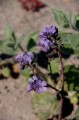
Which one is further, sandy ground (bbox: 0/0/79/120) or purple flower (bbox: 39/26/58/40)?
sandy ground (bbox: 0/0/79/120)

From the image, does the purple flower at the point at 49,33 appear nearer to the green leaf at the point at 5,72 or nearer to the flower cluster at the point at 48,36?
the flower cluster at the point at 48,36

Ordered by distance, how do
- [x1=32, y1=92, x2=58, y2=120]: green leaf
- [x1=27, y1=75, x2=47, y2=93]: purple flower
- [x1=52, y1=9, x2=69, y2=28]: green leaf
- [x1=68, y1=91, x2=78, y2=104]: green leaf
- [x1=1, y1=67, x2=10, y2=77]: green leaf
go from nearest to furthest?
[x1=27, y1=75, x2=47, y2=93]: purple flower
[x1=52, y1=9, x2=69, y2=28]: green leaf
[x1=32, y1=92, x2=58, y2=120]: green leaf
[x1=68, y1=91, x2=78, y2=104]: green leaf
[x1=1, y1=67, x2=10, y2=77]: green leaf

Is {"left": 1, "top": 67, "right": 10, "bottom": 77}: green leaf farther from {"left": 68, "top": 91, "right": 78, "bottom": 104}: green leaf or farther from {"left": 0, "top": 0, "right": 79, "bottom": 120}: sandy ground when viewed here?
{"left": 68, "top": 91, "right": 78, "bottom": 104}: green leaf

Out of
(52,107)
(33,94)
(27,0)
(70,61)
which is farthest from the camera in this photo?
(27,0)

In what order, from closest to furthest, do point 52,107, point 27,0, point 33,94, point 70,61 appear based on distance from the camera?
point 52,107
point 33,94
point 70,61
point 27,0

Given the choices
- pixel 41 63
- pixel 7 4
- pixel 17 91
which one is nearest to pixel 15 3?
pixel 7 4

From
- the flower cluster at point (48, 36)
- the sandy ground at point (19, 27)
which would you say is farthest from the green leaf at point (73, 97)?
the flower cluster at point (48, 36)

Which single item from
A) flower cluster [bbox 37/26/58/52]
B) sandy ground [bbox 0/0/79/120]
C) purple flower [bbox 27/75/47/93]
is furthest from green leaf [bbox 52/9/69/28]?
sandy ground [bbox 0/0/79/120]

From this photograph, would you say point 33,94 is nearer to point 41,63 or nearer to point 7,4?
point 41,63
